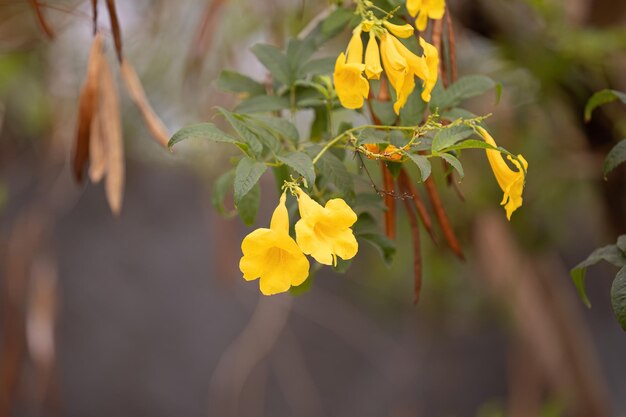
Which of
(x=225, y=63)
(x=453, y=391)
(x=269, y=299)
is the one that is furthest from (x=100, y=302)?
(x=453, y=391)

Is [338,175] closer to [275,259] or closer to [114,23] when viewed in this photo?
[275,259]

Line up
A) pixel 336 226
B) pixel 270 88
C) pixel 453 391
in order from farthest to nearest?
pixel 453 391
pixel 270 88
pixel 336 226

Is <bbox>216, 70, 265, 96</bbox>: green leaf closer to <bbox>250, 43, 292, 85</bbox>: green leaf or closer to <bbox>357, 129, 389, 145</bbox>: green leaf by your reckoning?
<bbox>250, 43, 292, 85</bbox>: green leaf

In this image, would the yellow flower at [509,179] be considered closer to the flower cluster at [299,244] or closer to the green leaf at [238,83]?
the flower cluster at [299,244]

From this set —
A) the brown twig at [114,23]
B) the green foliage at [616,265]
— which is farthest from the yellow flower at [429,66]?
the brown twig at [114,23]

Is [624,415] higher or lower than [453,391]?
higher

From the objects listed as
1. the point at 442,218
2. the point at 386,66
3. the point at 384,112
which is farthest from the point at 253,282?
the point at 386,66

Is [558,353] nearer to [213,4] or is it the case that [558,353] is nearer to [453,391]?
[453,391]
